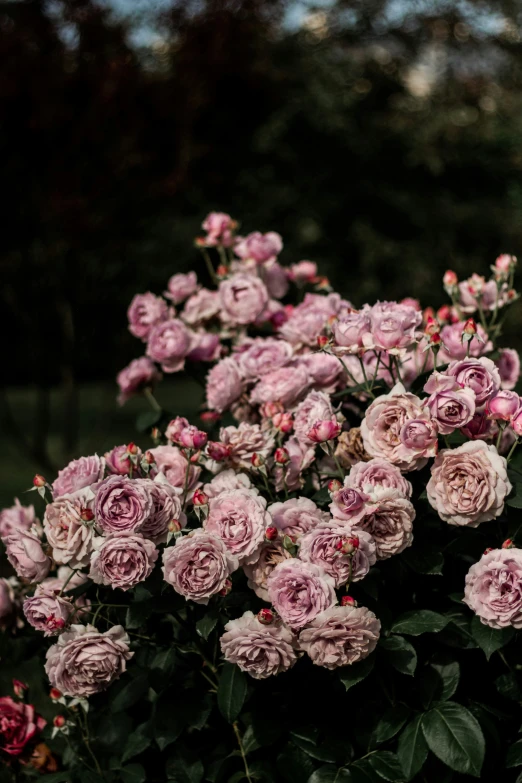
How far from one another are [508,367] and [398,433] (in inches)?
24.1

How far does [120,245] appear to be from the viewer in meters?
6.81

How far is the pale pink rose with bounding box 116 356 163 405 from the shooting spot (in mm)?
2498

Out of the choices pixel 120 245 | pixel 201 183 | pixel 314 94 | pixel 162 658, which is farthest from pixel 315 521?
pixel 314 94

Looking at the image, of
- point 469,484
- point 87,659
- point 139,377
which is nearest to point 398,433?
point 469,484

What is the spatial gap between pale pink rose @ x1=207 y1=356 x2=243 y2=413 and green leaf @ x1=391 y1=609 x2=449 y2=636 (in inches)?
27.7

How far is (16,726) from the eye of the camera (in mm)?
2070

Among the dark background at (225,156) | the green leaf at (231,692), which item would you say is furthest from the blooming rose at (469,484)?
the dark background at (225,156)

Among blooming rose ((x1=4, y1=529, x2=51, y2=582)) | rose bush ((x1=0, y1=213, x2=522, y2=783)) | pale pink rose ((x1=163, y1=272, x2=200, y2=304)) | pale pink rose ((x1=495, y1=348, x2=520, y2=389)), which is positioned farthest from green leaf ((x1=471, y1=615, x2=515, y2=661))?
pale pink rose ((x1=163, y1=272, x2=200, y2=304))

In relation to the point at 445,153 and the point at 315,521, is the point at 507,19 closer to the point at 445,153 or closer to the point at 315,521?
the point at 445,153

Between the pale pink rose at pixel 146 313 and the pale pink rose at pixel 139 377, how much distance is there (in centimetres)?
8

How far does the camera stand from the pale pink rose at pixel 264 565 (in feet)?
5.68

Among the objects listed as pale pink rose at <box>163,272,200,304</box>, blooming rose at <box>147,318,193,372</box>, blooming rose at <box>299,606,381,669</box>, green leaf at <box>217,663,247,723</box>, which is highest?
pale pink rose at <box>163,272,200,304</box>

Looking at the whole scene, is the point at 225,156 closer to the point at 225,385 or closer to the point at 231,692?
the point at 225,385

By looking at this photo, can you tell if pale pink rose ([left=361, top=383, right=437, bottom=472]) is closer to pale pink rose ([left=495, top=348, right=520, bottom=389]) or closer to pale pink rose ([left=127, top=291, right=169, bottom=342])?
pale pink rose ([left=495, top=348, right=520, bottom=389])
